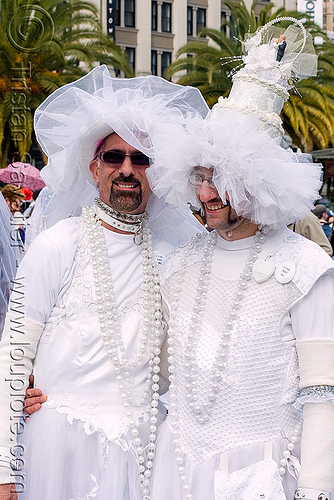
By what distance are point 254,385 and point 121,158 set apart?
1.08 meters

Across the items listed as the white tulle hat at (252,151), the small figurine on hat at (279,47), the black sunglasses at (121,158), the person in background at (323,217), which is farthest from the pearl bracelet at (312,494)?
the person in background at (323,217)

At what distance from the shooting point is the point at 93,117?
2.66 m

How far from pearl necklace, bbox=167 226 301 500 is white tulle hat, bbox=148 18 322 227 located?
193mm

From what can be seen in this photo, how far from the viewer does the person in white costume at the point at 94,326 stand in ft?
7.97

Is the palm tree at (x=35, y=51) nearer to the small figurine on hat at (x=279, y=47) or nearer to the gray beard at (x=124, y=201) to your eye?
the gray beard at (x=124, y=201)

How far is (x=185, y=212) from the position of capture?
299cm

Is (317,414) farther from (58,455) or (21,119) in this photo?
(21,119)

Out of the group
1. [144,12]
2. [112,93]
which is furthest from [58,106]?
[144,12]

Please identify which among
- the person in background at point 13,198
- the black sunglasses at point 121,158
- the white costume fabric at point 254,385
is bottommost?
the person in background at point 13,198

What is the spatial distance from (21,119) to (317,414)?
2.92 metres

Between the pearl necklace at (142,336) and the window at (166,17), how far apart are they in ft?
103

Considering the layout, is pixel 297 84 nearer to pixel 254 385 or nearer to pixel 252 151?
pixel 252 151

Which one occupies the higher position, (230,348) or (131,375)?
(230,348)

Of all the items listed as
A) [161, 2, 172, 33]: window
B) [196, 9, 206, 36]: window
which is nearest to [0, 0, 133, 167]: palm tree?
[161, 2, 172, 33]: window
